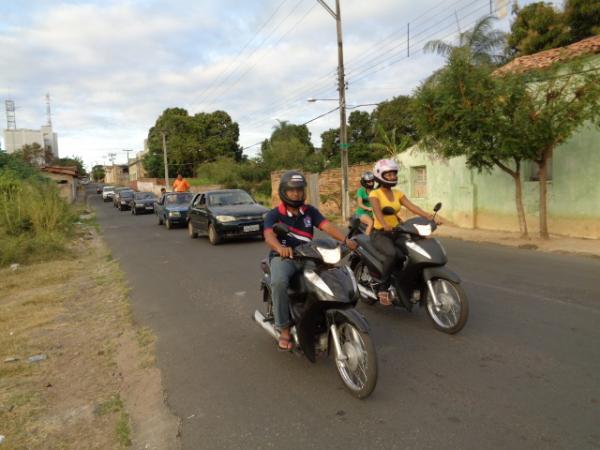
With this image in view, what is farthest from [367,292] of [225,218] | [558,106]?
[225,218]

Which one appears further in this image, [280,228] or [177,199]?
[177,199]

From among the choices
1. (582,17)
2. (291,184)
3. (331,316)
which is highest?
(582,17)

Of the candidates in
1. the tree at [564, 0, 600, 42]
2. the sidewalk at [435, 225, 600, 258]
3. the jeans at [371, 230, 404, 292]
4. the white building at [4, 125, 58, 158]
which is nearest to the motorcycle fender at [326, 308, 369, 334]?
the jeans at [371, 230, 404, 292]

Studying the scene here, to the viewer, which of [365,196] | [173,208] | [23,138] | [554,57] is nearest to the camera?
[365,196]

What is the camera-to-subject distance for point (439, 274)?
4.91 meters

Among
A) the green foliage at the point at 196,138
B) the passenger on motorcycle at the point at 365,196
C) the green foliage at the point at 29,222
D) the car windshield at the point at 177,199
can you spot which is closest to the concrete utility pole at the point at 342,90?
the car windshield at the point at 177,199

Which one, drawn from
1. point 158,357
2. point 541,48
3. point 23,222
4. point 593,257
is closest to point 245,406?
point 158,357

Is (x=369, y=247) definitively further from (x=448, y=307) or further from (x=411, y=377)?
(x=411, y=377)

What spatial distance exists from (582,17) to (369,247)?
883 inches

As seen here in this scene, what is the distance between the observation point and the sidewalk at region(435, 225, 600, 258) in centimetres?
988

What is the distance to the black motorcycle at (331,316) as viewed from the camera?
11.7 ft

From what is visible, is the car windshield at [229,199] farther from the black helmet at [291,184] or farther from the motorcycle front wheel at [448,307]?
the black helmet at [291,184]

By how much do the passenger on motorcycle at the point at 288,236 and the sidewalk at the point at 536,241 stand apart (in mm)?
7420

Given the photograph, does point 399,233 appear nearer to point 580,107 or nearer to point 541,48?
point 580,107
